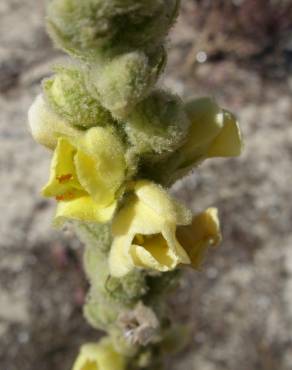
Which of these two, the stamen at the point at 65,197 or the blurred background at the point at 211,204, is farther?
the blurred background at the point at 211,204

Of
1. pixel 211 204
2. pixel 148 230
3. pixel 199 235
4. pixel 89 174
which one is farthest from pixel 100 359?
pixel 211 204

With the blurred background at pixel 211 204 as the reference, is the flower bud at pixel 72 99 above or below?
above

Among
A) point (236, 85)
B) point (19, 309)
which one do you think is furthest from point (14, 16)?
point (19, 309)

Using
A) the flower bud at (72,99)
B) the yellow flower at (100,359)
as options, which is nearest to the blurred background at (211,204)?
the yellow flower at (100,359)

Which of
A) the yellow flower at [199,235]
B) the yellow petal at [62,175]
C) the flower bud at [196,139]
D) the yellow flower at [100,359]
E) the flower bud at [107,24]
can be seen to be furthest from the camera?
the yellow flower at [100,359]

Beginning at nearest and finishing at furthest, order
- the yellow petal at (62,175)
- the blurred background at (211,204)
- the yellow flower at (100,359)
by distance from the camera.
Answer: the yellow petal at (62,175) → the yellow flower at (100,359) → the blurred background at (211,204)

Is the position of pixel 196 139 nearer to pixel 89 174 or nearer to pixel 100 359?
pixel 89 174

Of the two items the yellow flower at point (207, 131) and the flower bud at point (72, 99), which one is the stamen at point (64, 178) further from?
the yellow flower at point (207, 131)
